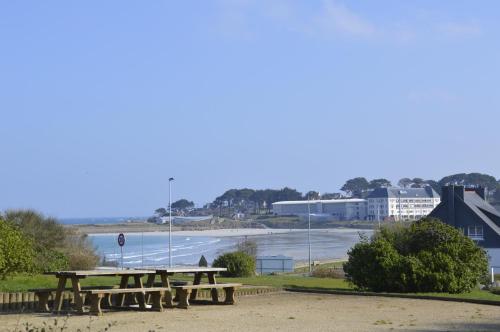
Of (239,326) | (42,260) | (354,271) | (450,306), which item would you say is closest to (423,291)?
(354,271)

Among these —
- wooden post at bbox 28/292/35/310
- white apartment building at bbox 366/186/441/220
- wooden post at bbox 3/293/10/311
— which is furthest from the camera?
white apartment building at bbox 366/186/441/220

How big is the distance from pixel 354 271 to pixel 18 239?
8342mm

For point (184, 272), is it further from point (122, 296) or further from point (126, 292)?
point (126, 292)

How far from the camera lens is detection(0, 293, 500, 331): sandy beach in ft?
47.6

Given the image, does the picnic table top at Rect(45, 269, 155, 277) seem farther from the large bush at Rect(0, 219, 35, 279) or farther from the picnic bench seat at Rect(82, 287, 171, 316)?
the large bush at Rect(0, 219, 35, 279)

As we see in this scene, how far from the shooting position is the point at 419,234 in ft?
77.7

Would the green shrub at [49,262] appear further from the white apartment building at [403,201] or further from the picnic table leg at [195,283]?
the white apartment building at [403,201]

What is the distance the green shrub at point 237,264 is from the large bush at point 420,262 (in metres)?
8.77

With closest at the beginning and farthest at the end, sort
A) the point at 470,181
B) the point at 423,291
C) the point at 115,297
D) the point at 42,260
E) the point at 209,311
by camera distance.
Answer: the point at 209,311 → the point at 115,297 → the point at 423,291 → the point at 42,260 → the point at 470,181

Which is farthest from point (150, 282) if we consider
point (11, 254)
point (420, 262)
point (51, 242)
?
point (51, 242)

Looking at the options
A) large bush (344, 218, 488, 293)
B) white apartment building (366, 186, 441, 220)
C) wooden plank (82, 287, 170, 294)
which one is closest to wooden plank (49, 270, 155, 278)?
wooden plank (82, 287, 170, 294)

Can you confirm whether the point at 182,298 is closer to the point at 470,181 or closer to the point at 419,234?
the point at 419,234

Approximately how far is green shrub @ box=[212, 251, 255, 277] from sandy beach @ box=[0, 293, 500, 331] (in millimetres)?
→ 12441

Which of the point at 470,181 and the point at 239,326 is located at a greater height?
the point at 470,181
